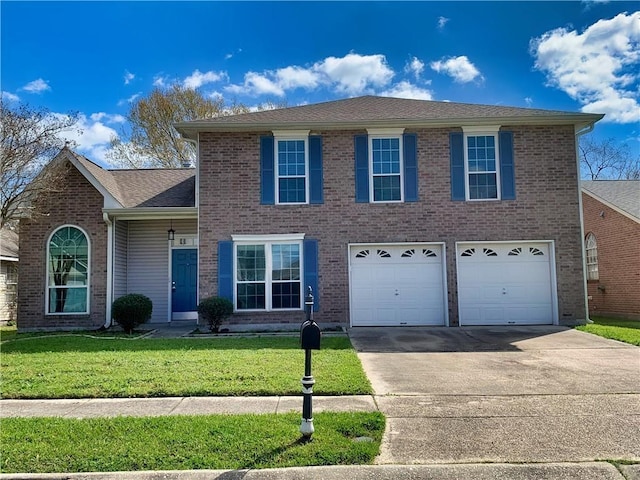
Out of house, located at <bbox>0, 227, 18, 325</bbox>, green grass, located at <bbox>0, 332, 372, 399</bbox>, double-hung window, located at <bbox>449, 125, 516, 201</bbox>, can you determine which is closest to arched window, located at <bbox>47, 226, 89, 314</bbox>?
green grass, located at <bbox>0, 332, 372, 399</bbox>

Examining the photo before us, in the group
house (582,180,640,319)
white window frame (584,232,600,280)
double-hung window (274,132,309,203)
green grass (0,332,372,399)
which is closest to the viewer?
green grass (0,332,372,399)

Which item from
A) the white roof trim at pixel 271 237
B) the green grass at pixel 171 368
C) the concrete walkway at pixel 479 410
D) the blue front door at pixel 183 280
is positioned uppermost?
the white roof trim at pixel 271 237

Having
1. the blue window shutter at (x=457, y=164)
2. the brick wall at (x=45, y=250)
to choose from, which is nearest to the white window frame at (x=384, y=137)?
the blue window shutter at (x=457, y=164)

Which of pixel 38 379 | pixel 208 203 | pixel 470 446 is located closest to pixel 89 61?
pixel 208 203

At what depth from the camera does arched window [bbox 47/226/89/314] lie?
44.7 ft

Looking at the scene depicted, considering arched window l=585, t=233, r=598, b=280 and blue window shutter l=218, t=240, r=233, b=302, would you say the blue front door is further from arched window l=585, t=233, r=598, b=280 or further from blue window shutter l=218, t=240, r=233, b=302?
arched window l=585, t=233, r=598, b=280

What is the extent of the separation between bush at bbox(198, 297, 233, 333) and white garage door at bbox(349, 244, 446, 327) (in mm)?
3465

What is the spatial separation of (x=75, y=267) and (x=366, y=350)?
893 cm

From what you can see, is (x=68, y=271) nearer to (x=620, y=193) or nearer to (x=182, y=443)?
(x=182, y=443)

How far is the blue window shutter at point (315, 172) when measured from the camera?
1352cm

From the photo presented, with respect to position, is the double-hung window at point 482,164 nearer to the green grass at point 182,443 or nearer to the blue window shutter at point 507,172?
the blue window shutter at point 507,172

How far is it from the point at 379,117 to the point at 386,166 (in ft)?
4.59

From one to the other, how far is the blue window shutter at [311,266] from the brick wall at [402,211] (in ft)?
0.55

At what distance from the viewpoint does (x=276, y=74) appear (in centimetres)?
2178
